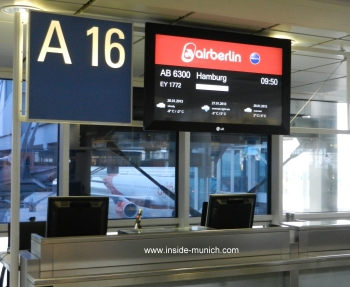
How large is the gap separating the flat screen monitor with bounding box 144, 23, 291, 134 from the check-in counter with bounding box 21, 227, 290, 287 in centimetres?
91

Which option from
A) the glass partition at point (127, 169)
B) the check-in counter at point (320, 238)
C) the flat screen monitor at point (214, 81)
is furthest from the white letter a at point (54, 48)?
the glass partition at point (127, 169)

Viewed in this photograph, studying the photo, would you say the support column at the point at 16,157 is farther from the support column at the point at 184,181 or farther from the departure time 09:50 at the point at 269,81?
the support column at the point at 184,181

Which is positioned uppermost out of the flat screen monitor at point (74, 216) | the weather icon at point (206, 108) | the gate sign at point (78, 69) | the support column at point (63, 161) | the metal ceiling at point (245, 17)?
the metal ceiling at point (245, 17)

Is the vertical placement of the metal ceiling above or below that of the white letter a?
above

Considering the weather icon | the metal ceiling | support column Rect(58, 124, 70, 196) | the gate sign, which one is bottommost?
support column Rect(58, 124, 70, 196)

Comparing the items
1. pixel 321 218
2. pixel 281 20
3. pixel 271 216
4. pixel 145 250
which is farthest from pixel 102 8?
pixel 321 218

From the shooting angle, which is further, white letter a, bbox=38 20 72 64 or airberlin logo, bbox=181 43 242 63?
airberlin logo, bbox=181 43 242 63

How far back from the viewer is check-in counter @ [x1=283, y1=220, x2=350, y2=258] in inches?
148

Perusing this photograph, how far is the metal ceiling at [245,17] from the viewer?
11.5 ft

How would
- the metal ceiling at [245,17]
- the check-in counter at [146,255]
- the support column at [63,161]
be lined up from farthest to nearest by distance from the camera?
the support column at [63,161] → the metal ceiling at [245,17] → the check-in counter at [146,255]

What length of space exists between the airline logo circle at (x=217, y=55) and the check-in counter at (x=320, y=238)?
1312mm

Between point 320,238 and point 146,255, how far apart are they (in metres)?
1.34

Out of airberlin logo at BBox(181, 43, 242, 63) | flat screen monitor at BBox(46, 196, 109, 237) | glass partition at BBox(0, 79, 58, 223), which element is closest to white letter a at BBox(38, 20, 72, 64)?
airberlin logo at BBox(181, 43, 242, 63)

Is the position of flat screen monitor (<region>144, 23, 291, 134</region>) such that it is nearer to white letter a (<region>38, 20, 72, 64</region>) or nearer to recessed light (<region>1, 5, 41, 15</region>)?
white letter a (<region>38, 20, 72, 64</region>)
